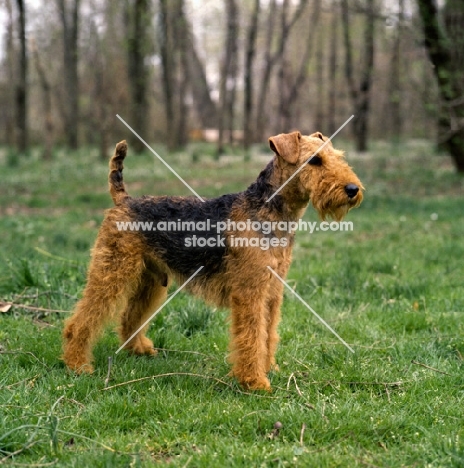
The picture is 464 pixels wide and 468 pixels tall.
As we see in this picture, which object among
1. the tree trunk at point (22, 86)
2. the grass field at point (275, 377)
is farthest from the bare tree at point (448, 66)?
the tree trunk at point (22, 86)

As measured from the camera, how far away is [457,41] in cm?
1191

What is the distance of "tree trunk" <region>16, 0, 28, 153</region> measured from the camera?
44.7 feet

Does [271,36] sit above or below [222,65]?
above

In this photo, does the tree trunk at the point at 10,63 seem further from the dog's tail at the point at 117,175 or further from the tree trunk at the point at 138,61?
the dog's tail at the point at 117,175

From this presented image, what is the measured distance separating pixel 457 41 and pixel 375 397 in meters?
10.7

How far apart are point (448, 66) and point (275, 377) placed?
9638mm

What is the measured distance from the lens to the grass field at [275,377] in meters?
2.79

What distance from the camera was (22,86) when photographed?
51.4ft

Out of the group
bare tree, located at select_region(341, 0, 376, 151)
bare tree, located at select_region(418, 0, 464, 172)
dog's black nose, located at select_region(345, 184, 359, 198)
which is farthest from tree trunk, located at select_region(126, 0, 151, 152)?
dog's black nose, located at select_region(345, 184, 359, 198)

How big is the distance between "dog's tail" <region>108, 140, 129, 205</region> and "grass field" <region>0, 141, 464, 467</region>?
1.14 m

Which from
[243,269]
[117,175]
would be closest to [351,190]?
[243,269]

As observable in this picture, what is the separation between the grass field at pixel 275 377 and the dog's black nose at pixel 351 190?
118 cm

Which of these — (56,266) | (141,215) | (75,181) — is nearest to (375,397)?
(141,215)

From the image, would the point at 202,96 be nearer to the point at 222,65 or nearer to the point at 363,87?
the point at 222,65
